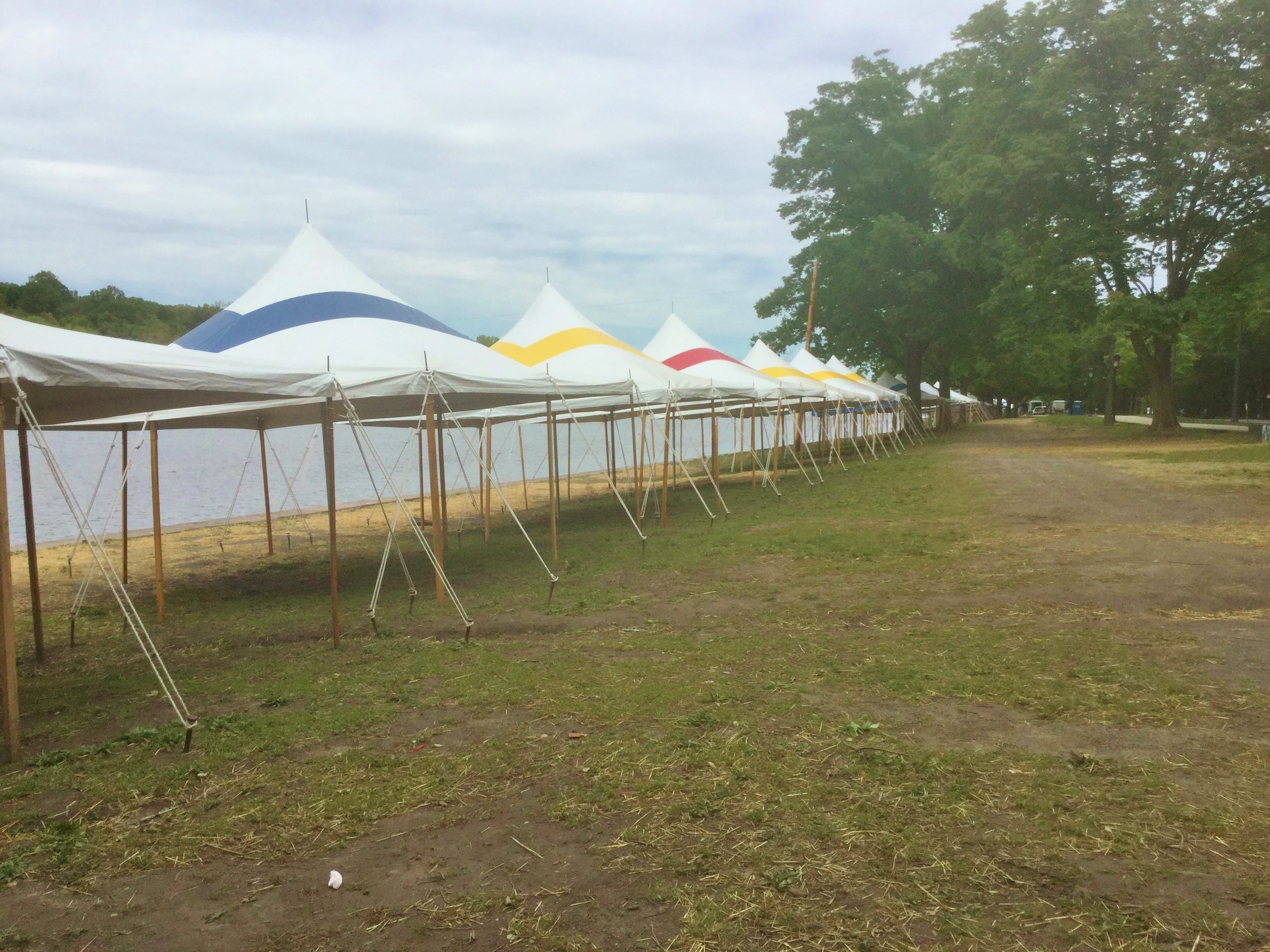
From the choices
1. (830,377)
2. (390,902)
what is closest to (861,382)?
(830,377)

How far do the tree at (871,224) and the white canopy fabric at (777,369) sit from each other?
8.25 meters

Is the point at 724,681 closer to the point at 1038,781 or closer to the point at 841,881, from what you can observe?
the point at 1038,781

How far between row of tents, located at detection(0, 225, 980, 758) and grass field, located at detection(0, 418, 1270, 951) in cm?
57

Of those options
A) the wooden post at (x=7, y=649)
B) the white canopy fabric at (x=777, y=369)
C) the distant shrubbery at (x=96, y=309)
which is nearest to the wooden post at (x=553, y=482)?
the wooden post at (x=7, y=649)

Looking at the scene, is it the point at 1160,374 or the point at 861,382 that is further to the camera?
the point at 861,382

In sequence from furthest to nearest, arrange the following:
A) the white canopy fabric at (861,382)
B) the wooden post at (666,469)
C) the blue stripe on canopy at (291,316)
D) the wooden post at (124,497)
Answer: the white canopy fabric at (861,382) < the wooden post at (666,469) < the wooden post at (124,497) < the blue stripe on canopy at (291,316)

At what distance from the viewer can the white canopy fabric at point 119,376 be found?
15.7 feet

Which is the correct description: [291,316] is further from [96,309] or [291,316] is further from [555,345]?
[96,309]

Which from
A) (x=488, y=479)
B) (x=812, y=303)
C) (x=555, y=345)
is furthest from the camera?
(x=812, y=303)

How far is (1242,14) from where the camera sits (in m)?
20.6

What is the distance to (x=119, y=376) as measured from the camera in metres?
5.25

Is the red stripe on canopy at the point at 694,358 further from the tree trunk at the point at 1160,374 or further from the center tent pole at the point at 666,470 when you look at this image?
the tree trunk at the point at 1160,374

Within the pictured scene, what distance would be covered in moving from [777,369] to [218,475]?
22.2 m

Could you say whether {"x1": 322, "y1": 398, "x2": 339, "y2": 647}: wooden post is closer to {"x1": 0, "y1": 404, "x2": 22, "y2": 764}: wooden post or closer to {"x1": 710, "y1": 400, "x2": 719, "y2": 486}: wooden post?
{"x1": 0, "y1": 404, "x2": 22, "y2": 764}: wooden post
